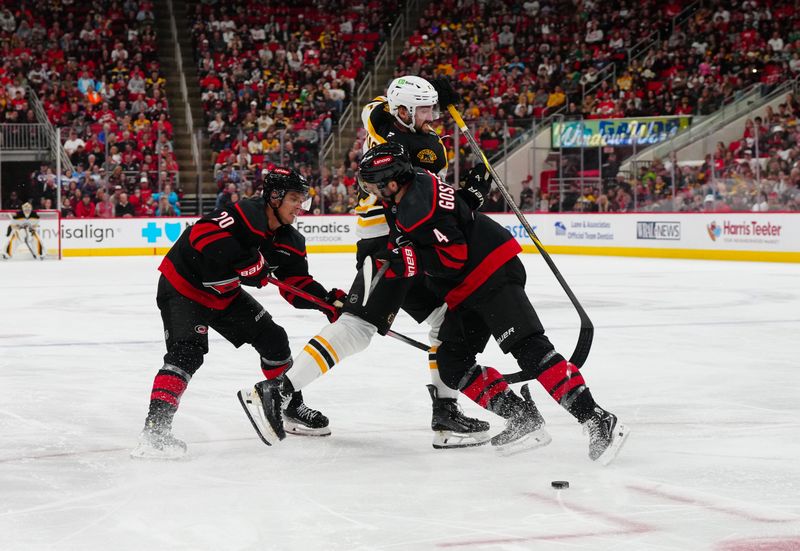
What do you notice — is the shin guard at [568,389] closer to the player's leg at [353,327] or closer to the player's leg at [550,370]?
the player's leg at [550,370]

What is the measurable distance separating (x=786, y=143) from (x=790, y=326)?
7964 mm

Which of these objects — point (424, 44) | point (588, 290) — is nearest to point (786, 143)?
point (588, 290)

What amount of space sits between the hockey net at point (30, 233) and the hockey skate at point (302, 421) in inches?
519

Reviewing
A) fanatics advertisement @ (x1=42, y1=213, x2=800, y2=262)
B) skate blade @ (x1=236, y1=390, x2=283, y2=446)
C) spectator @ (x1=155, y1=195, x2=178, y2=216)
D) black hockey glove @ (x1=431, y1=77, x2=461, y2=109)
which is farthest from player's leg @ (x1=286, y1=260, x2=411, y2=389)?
spectator @ (x1=155, y1=195, x2=178, y2=216)

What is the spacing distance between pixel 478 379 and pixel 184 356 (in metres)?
1.01

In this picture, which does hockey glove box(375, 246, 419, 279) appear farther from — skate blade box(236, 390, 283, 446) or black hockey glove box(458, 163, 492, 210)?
skate blade box(236, 390, 283, 446)

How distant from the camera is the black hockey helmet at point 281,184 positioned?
12.0ft

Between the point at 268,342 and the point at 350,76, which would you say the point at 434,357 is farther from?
the point at 350,76

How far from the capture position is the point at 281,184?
3.64 m

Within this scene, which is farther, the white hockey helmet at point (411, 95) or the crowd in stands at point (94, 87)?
the crowd in stands at point (94, 87)

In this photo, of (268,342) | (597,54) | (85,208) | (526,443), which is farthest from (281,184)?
(597,54)

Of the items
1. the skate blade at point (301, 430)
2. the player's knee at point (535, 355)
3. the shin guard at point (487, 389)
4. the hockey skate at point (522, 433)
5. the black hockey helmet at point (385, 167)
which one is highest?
the black hockey helmet at point (385, 167)

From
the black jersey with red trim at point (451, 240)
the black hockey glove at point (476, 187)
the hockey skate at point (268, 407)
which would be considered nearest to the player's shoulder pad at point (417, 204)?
the black jersey with red trim at point (451, 240)

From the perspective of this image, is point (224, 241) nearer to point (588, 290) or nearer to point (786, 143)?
point (588, 290)
